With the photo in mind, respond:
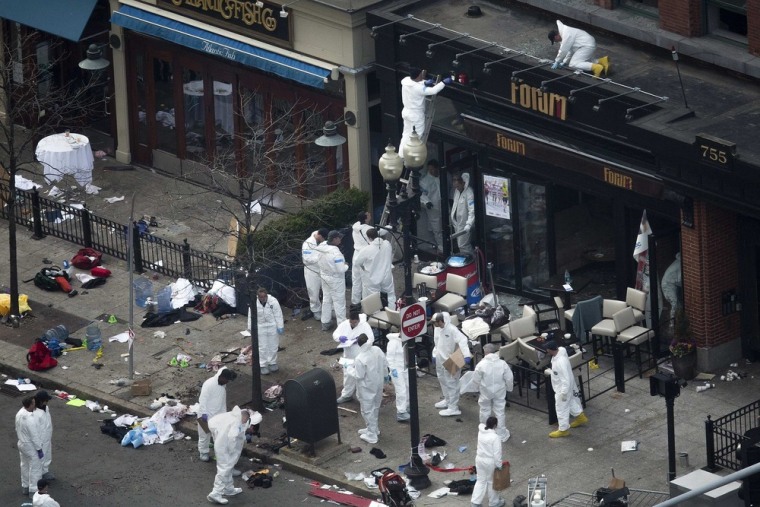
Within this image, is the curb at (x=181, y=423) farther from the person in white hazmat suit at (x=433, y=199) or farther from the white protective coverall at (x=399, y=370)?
the person in white hazmat suit at (x=433, y=199)

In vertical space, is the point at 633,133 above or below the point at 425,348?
above

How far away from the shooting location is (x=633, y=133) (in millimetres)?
29812

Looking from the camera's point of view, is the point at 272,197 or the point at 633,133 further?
the point at 272,197

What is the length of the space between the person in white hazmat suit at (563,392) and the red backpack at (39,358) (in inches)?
356

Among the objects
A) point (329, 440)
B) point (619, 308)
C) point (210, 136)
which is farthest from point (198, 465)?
point (210, 136)

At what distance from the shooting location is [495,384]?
28922 mm

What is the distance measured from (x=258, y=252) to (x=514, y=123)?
5109 mm

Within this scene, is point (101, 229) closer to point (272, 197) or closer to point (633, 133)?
point (272, 197)

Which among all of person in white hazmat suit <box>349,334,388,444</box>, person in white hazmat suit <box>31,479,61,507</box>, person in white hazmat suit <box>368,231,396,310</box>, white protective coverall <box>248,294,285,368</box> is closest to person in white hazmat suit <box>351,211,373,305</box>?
person in white hazmat suit <box>368,231,396,310</box>

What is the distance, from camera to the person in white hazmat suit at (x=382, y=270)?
3331 centimetres

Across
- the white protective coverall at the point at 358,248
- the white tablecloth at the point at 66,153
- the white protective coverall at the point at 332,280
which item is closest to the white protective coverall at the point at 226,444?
the white protective coverall at the point at 332,280

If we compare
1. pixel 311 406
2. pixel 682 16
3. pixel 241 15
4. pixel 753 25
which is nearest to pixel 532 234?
pixel 682 16

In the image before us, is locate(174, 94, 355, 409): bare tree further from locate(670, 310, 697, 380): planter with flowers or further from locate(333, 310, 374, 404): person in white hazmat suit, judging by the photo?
locate(670, 310, 697, 380): planter with flowers

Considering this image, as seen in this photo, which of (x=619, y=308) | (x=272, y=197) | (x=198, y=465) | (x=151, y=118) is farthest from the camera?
(x=151, y=118)
